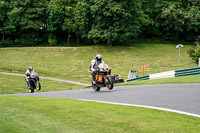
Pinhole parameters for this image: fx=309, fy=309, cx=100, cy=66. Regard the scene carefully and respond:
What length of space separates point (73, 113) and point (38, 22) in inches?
2611

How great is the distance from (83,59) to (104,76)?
1631 inches

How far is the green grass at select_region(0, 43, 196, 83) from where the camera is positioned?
151ft

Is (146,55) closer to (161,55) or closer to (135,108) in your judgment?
(161,55)

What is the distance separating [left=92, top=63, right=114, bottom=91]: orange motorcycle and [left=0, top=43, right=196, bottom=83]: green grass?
22.7m

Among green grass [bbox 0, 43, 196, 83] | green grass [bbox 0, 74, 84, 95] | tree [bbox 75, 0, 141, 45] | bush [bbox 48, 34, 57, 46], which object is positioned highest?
tree [bbox 75, 0, 141, 45]

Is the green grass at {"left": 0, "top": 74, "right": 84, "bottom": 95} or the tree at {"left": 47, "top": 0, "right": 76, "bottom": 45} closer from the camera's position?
the green grass at {"left": 0, "top": 74, "right": 84, "bottom": 95}

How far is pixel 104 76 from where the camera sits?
1575 cm

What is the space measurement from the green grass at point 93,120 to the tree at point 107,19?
54.5m

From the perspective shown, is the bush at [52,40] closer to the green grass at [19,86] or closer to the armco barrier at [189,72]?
the green grass at [19,86]

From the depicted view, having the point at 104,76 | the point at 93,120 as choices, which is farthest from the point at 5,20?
the point at 93,120

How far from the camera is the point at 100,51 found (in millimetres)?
63312

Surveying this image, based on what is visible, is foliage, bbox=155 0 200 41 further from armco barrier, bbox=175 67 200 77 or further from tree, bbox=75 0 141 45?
armco barrier, bbox=175 67 200 77

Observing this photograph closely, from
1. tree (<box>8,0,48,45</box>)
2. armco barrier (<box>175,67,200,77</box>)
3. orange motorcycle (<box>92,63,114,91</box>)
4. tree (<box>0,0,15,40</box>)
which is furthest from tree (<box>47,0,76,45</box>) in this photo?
orange motorcycle (<box>92,63,114,91</box>)

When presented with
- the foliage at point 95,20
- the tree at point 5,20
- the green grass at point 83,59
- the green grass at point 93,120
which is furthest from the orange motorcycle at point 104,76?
the tree at point 5,20
